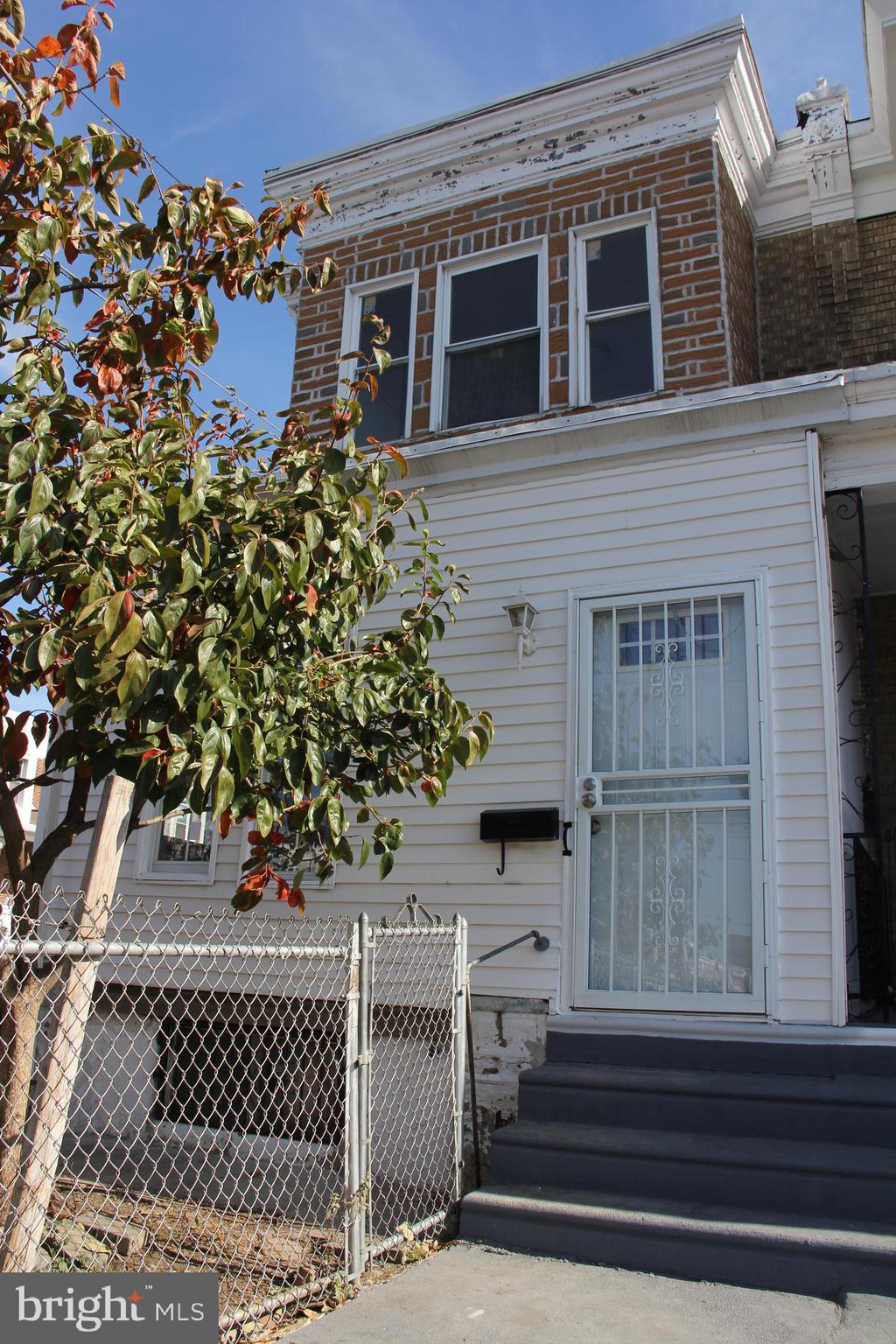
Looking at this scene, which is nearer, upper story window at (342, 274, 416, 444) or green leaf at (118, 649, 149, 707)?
green leaf at (118, 649, 149, 707)

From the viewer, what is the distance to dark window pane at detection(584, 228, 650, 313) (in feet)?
23.5

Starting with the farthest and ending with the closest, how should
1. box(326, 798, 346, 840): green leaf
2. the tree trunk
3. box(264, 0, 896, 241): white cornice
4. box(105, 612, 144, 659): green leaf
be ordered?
box(264, 0, 896, 241): white cornice < box(326, 798, 346, 840): green leaf < the tree trunk < box(105, 612, 144, 659): green leaf

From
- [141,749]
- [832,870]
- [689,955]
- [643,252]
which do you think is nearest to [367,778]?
[141,749]

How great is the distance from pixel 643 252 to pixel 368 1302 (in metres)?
6.51

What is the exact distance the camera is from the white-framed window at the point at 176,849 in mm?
7430

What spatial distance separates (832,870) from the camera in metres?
5.13

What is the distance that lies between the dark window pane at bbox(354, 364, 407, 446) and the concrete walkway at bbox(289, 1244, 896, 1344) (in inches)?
225

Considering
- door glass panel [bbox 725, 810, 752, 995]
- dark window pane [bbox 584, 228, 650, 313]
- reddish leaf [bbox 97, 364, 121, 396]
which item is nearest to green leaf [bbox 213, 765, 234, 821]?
reddish leaf [bbox 97, 364, 121, 396]

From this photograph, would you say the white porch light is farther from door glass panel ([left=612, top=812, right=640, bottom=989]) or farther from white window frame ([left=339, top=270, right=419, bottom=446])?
white window frame ([left=339, top=270, right=419, bottom=446])

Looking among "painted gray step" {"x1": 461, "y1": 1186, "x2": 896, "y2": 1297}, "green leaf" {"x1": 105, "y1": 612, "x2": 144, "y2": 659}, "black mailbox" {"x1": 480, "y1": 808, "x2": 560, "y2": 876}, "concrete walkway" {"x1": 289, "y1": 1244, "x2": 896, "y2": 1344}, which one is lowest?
"concrete walkway" {"x1": 289, "y1": 1244, "x2": 896, "y2": 1344}

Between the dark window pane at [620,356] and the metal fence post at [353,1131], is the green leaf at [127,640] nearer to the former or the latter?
the metal fence post at [353,1131]

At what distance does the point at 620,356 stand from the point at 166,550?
14.9ft

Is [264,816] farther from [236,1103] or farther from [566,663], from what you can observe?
[236,1103]

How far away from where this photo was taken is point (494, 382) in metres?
7.52
